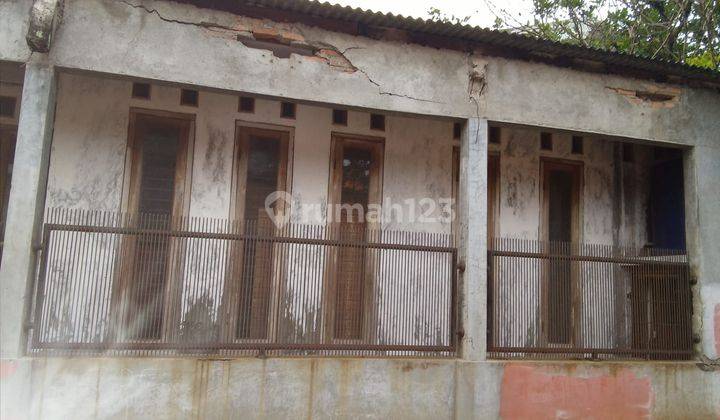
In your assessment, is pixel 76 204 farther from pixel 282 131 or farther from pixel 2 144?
pixel 282 131

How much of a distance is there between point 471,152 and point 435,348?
247cm

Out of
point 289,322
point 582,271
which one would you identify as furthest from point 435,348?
point 582,271

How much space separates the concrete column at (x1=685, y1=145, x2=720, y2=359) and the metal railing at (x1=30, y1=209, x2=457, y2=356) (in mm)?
3569

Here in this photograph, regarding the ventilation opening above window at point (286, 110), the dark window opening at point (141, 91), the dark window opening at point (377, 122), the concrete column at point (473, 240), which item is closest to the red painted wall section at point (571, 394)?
the concrete column at point (473, 240)

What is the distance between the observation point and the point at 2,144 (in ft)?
24.7

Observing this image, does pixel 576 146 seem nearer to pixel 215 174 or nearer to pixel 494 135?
pixel 494 135

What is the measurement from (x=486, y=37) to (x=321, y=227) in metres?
3.17

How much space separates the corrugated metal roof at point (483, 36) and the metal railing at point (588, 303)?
2533mm

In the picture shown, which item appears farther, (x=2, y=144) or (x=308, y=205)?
(x=308, y=205)

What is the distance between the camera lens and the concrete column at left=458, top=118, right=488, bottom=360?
675 centimetres

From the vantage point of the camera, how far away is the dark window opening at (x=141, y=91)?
7.75 metres

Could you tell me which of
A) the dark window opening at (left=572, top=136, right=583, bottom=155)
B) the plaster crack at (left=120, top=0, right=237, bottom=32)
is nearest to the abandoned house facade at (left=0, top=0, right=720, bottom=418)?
the plaster crack at (left=120, top=0, right=237, bottom=32)

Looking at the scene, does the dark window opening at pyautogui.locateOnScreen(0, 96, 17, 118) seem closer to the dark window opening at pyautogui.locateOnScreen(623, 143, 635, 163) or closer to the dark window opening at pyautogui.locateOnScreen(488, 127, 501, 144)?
the dark window opening at pyautogui.locateOnScreen(488, 127, 501, 144)

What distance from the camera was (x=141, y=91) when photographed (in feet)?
25.5
